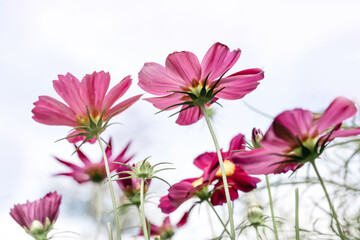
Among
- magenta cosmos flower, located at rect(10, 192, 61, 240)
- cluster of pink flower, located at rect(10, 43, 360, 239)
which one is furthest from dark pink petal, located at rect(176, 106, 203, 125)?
magenta cosmos flower, located at rect(10, 192, 61, 240)

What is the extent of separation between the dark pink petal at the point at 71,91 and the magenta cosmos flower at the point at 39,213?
177 mm

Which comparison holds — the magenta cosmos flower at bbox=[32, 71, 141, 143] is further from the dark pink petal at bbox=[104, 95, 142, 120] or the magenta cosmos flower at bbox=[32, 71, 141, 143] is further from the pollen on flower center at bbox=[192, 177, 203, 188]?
the pollen on flower center at bbox=[192, 177, 203, 188]

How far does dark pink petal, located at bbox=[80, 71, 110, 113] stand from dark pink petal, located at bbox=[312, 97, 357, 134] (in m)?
0.22

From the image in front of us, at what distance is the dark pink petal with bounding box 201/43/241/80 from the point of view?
0.39 m

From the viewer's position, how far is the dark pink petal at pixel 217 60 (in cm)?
39

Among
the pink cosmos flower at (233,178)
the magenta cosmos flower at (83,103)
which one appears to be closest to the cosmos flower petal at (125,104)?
the magenta cosmos flower at (83,103)

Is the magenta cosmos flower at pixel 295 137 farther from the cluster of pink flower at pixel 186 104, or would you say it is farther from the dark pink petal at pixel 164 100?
the dark pink petal at pixel 164 100

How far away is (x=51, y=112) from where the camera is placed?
0.43 meters

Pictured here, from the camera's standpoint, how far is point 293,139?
30 centimetres

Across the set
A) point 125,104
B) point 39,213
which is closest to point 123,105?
point 125,104

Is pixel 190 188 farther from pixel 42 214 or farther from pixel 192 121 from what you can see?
pixel 42 214

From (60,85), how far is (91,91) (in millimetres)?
34

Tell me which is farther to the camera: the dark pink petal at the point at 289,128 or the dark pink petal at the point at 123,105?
the dark pink petal at the point at 123,105

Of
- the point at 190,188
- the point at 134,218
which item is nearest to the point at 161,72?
the point at 190,188
